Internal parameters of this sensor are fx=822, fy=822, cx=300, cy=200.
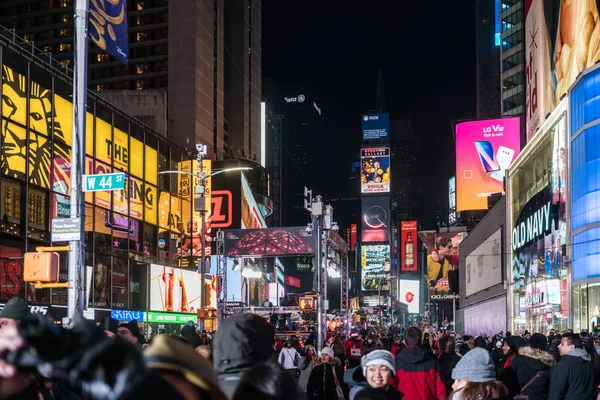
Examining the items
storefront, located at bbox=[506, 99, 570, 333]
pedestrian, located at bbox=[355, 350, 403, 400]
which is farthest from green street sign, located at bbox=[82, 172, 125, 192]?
storefront, located at bbox=[506, 99, 570, 333]

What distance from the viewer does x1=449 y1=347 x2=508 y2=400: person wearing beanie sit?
530 centimetres

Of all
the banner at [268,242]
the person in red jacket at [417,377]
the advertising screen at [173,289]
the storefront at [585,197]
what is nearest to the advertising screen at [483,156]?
the advertising screen at [173,289]

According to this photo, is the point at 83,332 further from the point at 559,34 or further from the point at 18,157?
the point at 559,34

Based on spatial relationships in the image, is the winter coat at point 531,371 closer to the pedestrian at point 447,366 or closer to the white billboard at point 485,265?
the pedestrian at point 447,366

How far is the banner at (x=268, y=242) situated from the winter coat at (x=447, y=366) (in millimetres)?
29312

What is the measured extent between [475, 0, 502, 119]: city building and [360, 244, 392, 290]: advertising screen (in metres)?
38.5

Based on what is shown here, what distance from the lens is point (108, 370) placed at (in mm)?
1627

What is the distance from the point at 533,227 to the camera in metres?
47.2

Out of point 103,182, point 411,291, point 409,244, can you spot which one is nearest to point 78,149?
point 103,182

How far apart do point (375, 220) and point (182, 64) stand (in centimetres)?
9804

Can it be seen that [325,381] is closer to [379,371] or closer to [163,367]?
[379,371]

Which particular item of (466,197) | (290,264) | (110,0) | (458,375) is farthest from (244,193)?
(290,264)

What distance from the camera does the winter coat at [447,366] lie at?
11.4 meters

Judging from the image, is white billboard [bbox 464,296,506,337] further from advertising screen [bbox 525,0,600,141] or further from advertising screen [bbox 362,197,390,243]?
advertising screen [bbox 362,197,390,243]
